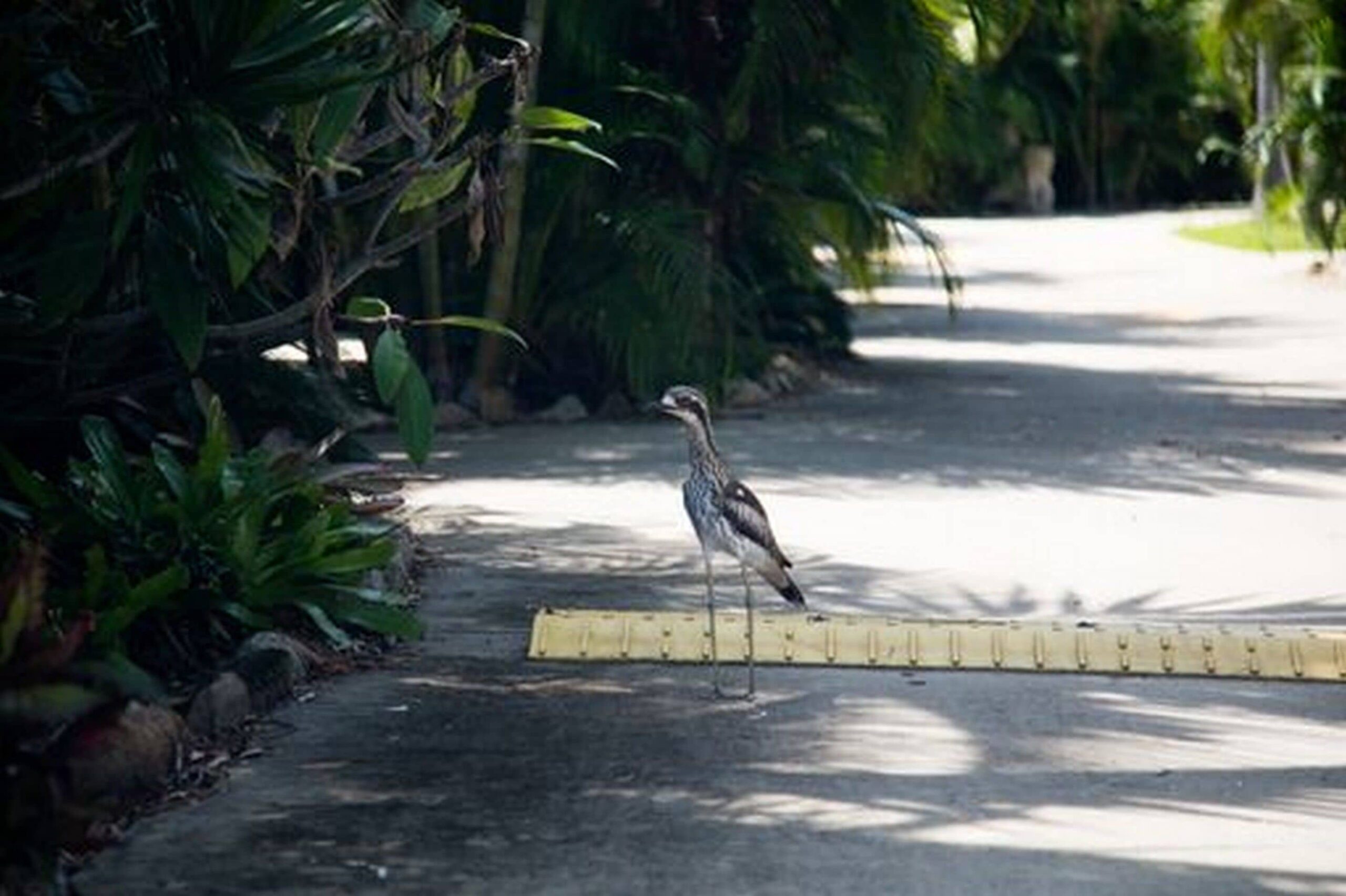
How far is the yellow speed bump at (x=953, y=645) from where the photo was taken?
35.8ft

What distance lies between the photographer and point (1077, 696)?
10.4m

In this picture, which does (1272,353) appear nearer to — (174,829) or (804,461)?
(804,461)

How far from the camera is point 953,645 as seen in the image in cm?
1114

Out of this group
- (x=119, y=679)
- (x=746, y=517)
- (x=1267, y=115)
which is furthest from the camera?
(x=1267, y=115)

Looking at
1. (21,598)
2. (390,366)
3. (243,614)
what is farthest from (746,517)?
(21,598)

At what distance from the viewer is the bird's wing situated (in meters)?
10.3

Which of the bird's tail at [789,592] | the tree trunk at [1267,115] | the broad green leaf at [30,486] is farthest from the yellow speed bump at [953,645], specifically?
the tree trunk at [1267,115]

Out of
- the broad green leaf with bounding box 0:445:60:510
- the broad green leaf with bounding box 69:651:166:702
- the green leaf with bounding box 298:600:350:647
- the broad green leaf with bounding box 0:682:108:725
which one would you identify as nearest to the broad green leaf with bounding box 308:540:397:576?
the green leaf with bounding box 298:600:350:647

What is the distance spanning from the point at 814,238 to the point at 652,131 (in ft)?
8.71

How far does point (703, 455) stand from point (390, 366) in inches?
45.2

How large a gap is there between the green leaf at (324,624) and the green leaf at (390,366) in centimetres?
84

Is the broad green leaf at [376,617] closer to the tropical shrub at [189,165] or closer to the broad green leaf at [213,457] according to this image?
the broad green leaf at [213,457]

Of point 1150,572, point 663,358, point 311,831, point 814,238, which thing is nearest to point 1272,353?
point 814,238

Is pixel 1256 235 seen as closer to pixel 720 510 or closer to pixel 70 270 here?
pixel 720 510
